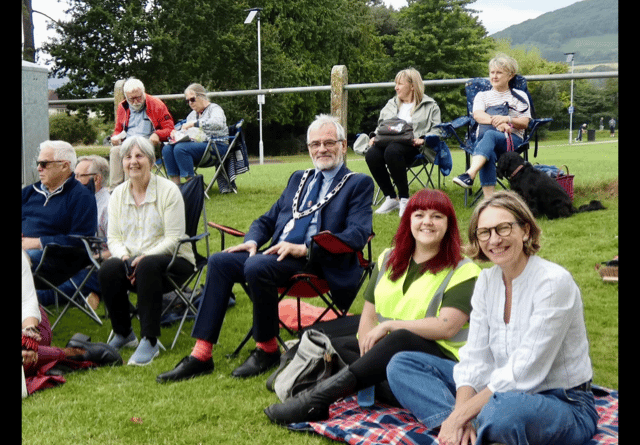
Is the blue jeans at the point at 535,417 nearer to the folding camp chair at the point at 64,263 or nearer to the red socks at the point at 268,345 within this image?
the red socks at the point at 268,345

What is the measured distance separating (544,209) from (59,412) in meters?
4.76

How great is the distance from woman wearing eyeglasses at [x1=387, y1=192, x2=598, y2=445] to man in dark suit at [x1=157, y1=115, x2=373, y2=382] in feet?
4.45

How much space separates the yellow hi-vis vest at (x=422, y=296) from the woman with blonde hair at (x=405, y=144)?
158 inches

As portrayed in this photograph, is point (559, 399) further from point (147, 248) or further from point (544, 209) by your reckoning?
point (544, 209)

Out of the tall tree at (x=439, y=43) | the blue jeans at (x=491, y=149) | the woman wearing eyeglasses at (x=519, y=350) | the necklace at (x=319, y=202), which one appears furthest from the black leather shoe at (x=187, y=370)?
the tall tree at (x=439, y=43)

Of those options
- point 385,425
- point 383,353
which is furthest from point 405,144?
point 385,425

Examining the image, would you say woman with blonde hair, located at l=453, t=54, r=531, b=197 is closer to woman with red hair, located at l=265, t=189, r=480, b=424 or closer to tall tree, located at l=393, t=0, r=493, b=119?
woman with red hair, located at l=265, t=189, r=480, b=424

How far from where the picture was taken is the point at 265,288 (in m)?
4.06

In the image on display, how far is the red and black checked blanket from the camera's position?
9.95 ft

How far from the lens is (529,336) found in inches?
107

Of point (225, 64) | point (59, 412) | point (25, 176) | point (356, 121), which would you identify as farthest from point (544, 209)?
point (356, 121)

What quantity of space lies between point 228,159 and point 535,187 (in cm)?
385

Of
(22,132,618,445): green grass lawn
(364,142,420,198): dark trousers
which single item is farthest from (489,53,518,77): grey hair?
(22,132,618,445): green grass lawn

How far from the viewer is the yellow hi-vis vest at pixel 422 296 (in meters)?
3.36
